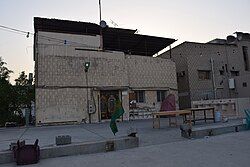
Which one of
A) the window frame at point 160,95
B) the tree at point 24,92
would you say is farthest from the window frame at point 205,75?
the tree at point 24,92

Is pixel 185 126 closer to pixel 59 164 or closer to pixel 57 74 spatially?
pixel 59 164

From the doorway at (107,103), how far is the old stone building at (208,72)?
7587 mm

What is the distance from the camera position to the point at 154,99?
21438 millimetres

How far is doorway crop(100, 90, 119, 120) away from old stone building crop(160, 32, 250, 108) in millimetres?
7587

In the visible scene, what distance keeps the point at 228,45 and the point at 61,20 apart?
1618 centimetres

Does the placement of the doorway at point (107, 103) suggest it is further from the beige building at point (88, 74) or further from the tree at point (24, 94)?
the tree at point (24, 94)

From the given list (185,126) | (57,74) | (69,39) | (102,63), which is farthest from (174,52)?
(185,126)

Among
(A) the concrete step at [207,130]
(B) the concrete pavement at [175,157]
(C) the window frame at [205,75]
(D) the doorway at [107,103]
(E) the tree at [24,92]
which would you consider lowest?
(B) the concrete pavement at [175,157]

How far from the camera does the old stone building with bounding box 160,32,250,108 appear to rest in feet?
77.6

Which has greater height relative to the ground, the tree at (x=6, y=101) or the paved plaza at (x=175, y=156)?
the tree at (x=6, y=101)

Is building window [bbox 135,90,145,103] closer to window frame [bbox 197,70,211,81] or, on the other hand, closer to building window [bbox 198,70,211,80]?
window frame [bbox 197,70,211,81]

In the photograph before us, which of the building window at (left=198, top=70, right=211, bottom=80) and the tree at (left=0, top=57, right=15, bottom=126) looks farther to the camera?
the building window at (left=198, top=70, right=211, bottom=80)

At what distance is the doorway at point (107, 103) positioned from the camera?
19531 millimetres

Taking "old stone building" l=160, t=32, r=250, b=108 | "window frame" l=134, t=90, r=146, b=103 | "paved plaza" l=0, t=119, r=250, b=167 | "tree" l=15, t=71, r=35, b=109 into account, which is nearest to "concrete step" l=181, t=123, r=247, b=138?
"paved plaza" l=0, t=119, r=250, b=167
